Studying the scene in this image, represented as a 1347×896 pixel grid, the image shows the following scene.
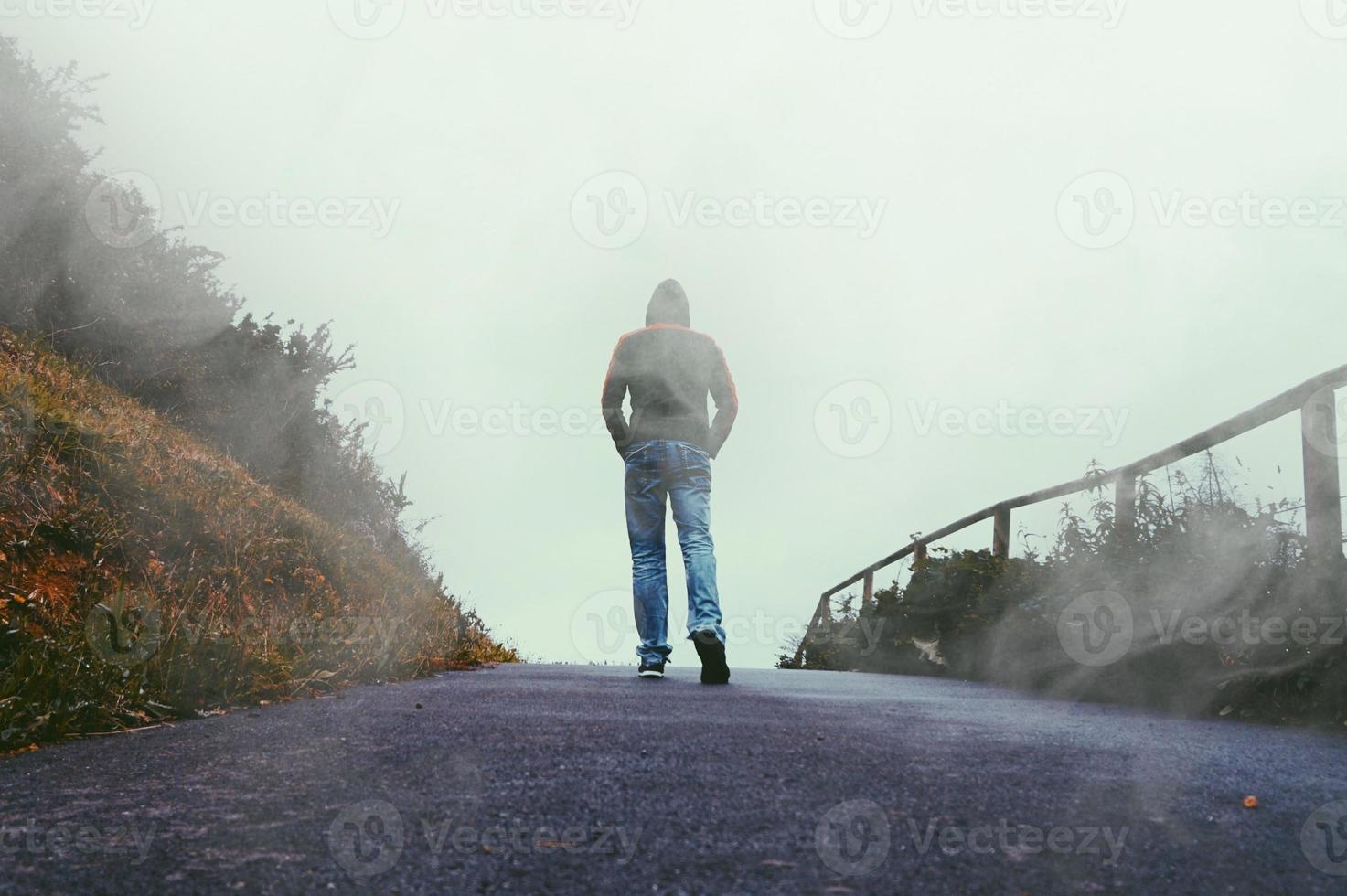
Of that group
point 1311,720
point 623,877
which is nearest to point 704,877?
point 623,877

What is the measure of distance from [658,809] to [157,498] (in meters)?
3.87

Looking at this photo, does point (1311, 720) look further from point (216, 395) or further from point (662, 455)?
point (216, 395)

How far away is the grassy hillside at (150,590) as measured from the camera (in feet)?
11.0

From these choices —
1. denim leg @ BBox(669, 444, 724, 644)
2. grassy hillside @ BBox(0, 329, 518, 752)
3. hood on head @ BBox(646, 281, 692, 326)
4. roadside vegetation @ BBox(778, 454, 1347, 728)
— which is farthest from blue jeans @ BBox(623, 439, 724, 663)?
roadside vegetation @ BBox(778, 454, 1347, 728)

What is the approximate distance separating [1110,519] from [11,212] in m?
9.37

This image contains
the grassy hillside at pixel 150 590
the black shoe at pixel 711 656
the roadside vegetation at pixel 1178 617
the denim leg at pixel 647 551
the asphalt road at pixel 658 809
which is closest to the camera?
the asphalt road at pixel 658 809

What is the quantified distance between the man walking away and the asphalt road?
2.33 metres

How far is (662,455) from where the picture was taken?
579cm

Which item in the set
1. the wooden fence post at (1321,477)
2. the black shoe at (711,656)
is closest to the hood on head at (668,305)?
the black shoe at (711,656)

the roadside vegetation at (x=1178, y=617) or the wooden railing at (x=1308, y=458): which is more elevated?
the wooden railing at (x=1308, y=458)

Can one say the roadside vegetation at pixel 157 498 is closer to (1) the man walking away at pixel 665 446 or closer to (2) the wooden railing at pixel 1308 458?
(1) the man walking away at pixel 665 446

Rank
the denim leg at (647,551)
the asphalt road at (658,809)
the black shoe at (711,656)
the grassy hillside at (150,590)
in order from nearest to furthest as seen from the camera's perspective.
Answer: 1. the asphalt road at (658,809)
2. the grassy hillside at (150,590)
3. the black shoe at (711,656)
4. the denim leg at (647,551)

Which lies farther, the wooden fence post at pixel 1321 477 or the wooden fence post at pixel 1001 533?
the wooden fence post at pixel 1001 533

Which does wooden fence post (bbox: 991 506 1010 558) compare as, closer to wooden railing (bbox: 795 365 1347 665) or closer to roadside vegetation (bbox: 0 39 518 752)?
wooden railing (bbox: 795 365 1347 665)
